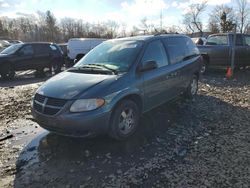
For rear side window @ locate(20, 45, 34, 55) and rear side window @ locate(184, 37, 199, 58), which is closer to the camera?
rear side window @ locate(184, 37, 199, 58)

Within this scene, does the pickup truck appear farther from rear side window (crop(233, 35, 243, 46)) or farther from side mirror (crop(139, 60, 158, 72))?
side mirror (crop(139, 60, 158, 72))

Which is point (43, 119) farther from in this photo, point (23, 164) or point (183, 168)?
point (183, 168)

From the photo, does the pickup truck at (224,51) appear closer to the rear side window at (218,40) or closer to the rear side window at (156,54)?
the rear side window at (218,40)

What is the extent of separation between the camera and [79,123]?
438cm

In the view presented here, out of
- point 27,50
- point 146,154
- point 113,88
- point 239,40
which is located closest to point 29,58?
point 27,50

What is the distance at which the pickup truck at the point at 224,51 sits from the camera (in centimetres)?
1295

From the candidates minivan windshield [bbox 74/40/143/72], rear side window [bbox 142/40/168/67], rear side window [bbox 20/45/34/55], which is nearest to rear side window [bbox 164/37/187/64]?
rear side window [bbox 142/40/168/67]

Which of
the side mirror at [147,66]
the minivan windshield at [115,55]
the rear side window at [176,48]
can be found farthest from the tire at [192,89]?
the minivan windshield at [115,55]

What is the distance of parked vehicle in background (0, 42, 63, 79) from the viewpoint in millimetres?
14180

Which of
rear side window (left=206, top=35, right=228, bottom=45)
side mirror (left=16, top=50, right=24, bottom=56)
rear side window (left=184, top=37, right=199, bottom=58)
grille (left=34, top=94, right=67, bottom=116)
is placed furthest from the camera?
side mirror (left=16, top=50, right=24, bottom=56)

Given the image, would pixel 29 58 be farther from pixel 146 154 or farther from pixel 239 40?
pixel 146 154

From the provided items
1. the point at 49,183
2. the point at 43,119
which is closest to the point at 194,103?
the point at 43,119

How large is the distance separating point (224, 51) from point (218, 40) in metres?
0.76

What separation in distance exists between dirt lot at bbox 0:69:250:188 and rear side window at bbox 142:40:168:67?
1.30 meters
